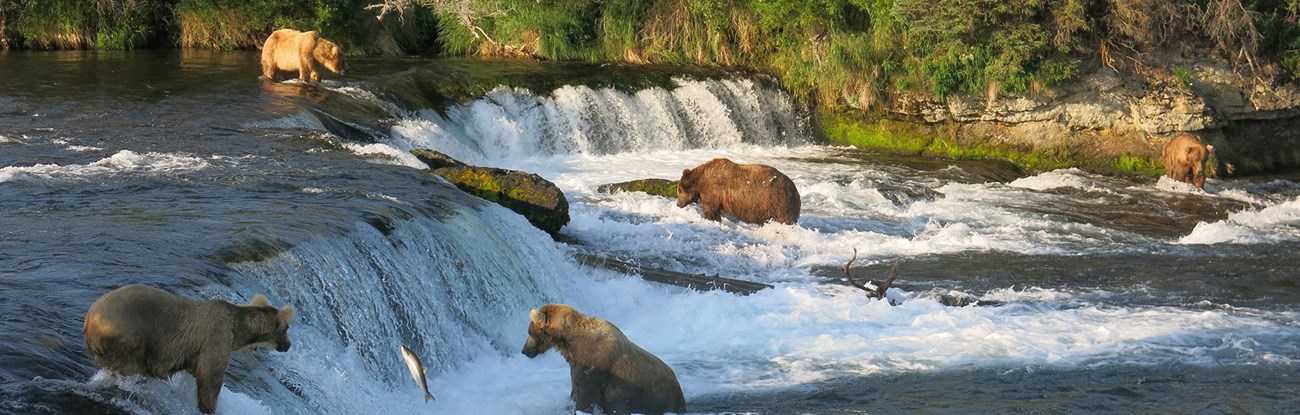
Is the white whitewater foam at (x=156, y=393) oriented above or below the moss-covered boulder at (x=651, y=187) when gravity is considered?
above

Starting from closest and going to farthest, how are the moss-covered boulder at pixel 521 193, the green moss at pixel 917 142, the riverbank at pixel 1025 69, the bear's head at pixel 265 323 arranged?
the bear's head at pixel 265 323 < the moss-covered boulder at pixel 521 193 < the riverbank at pixel 1025 69 < the green moss at pixel 917 142

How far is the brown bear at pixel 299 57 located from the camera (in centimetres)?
1927

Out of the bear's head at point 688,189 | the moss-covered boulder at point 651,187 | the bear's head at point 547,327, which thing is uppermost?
the bear's head at point 547,327

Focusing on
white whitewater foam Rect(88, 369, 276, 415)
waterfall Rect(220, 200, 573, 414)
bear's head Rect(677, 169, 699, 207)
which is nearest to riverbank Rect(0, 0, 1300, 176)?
bear's head Rect(677, 169, 699, 207)

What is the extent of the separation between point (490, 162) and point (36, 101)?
5.79m

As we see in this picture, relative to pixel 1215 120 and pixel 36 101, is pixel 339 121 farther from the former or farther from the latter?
pixel 1215 120

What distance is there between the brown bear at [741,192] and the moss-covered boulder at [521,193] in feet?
5.71

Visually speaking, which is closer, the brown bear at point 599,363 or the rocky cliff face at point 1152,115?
the brown bear at point 599,363

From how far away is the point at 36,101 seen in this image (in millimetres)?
17062

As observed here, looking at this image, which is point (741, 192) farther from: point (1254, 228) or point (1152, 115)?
point (1152, 115)

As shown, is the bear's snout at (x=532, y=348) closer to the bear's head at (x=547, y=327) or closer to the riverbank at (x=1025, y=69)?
the bear's head at (x=547, y=327)

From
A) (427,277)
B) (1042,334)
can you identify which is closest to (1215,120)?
(1042,334)

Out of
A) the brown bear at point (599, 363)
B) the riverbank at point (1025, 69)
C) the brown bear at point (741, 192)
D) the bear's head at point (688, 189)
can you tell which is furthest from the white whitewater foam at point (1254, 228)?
the brown bear at point (599, 363)

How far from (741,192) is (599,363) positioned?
6604 millimetres
